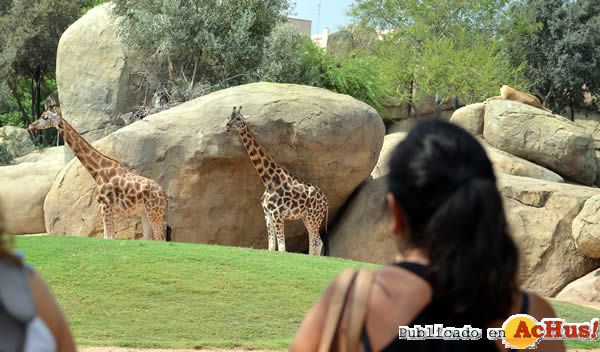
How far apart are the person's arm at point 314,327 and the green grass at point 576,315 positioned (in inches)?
243

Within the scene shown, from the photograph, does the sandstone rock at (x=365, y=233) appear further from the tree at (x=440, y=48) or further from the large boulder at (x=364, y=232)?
the tree at (x=440, y=48)

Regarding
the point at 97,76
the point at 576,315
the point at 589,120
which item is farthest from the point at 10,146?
the point at 589,120

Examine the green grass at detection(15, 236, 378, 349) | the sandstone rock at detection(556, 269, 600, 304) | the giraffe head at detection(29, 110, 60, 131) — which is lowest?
the sandstone rock at detection(556, 269, 600, 304)

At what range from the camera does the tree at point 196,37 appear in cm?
1623

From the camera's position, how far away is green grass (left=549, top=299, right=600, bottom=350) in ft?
23.4

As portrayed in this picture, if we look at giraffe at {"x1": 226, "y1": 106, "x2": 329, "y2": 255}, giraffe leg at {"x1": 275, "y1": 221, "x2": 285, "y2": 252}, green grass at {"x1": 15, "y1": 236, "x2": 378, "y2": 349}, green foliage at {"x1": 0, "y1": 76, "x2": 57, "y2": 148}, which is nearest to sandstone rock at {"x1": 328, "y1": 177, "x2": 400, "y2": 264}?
giraffe at {"x1": 226, "y1": 106, "x2": 329, "y2": 255}

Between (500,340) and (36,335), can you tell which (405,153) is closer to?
(500,340)

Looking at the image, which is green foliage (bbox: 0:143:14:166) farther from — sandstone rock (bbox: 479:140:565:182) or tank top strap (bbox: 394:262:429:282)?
tank top strap (bbox: 394:262:429:282)

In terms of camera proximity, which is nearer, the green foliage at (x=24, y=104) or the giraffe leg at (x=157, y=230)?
the giraffe leg at (x=157, y=230)

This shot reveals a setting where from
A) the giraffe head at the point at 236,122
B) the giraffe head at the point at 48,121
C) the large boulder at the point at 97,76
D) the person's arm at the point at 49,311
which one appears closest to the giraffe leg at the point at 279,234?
the giraffe head at the point at 236,122

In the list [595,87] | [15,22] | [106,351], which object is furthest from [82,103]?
[595,87]

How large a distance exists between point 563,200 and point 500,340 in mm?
10843

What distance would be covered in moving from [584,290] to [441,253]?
10.3 m

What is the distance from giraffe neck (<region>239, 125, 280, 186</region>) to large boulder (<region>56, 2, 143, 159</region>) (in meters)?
7.51
